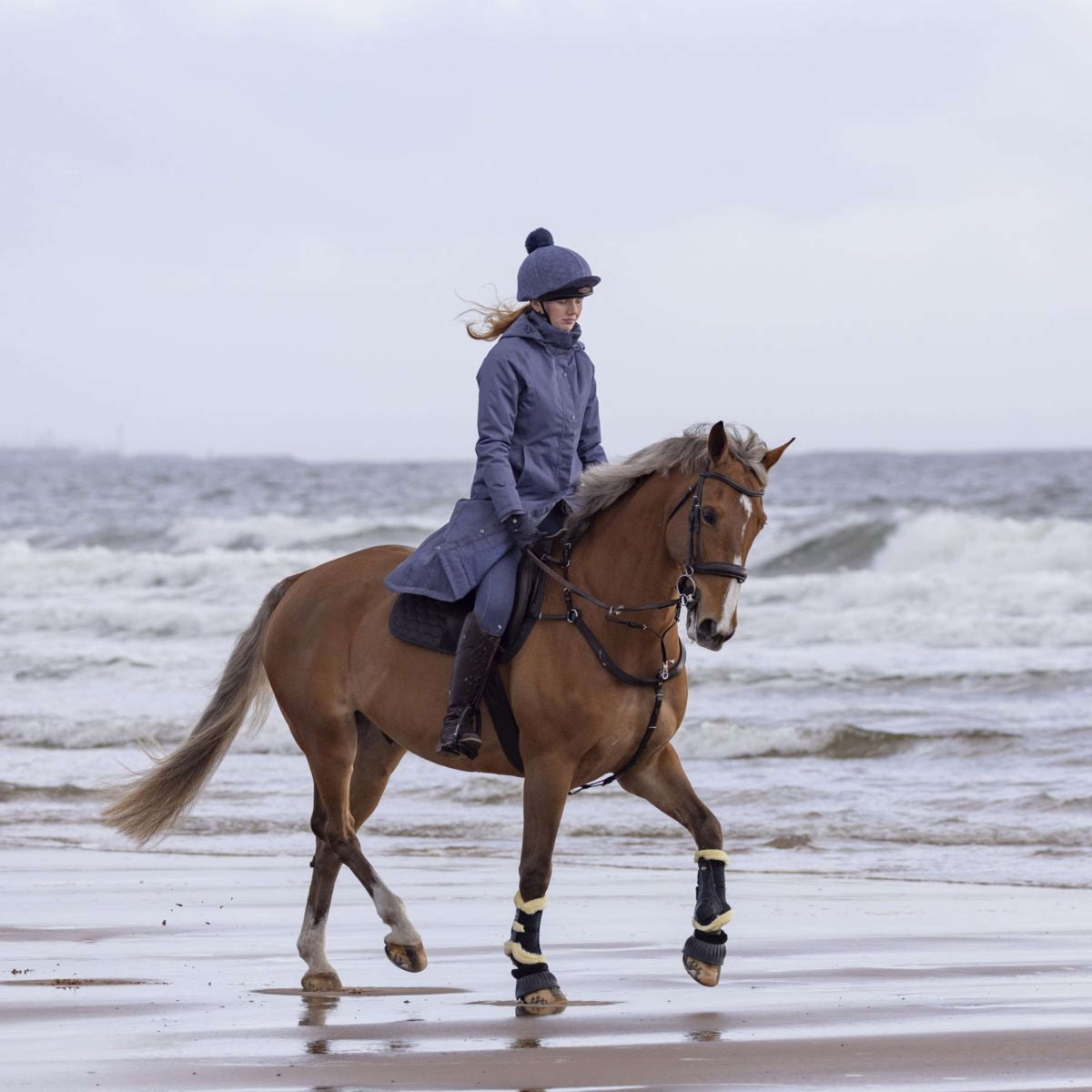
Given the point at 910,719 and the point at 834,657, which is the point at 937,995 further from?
the point at 834,657

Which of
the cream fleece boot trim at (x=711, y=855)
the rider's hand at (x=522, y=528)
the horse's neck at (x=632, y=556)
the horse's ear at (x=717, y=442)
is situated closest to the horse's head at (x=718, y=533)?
the horse's ear at (x=717, y=442)

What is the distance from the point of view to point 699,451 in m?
4.91

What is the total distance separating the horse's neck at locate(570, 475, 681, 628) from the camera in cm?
501

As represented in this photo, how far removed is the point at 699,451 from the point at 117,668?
45.7ft

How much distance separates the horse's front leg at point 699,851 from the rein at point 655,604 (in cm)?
9

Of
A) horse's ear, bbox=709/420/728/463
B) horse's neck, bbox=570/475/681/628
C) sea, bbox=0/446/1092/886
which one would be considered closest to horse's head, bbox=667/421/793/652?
horse's ear, bbox=709/420/728/463

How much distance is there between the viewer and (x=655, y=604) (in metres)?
5.02

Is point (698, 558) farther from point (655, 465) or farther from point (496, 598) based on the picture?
point (496, 598)

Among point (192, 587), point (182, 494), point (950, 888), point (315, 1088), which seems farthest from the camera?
point (182, 494)

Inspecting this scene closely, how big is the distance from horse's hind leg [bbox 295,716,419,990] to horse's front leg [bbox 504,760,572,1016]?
0.39 m

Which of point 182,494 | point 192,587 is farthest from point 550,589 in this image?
point 182,494

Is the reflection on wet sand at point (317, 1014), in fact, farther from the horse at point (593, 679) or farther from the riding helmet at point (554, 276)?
the riding helmet at point (554, 276)

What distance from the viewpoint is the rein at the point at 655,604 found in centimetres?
475

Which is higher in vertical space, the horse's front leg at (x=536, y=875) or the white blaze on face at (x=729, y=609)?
the white blaze on face at (x=729, y=609)
